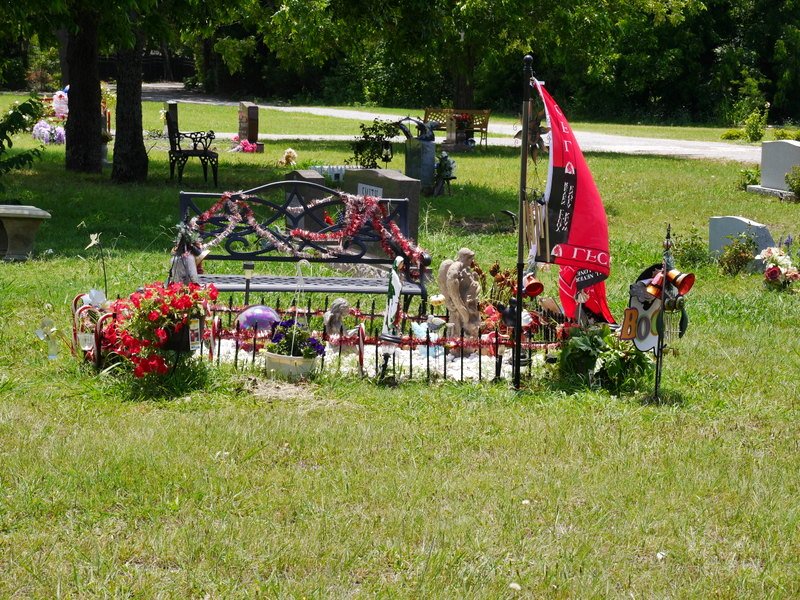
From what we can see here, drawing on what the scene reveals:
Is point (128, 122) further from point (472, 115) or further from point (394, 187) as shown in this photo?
point (472, 115)

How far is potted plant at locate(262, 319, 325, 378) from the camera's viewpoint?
695 cm

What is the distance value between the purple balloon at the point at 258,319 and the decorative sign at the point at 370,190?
4.00 metres

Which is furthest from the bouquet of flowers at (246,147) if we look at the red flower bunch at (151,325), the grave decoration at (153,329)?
the red flower bunch at (151,325)

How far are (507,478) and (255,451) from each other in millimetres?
1294

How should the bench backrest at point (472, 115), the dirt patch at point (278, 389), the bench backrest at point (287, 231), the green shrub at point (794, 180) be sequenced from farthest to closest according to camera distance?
the bench backrest at point (472, 115) → the green shrub at point (794, 180) → the bench backrest at point (287, 231) → the dirt patch at point (278, 389)

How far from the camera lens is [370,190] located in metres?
11.8

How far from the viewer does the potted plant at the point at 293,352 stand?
695 cm

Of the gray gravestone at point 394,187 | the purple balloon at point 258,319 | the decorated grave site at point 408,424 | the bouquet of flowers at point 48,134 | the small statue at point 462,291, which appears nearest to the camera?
the decorated grave site at point 408,424

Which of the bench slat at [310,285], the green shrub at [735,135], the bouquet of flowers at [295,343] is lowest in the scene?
the bouquet of flowers at [295,343]

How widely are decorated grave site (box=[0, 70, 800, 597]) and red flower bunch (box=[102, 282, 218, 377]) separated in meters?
0.02

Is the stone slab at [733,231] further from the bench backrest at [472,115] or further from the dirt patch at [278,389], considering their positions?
the bench backrest at [472,115]

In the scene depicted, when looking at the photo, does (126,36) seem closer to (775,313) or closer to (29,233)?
(29,233)

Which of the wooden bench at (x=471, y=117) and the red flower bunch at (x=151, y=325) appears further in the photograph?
the wooden bench at (x=471, y=117)

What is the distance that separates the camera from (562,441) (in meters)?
5.95
